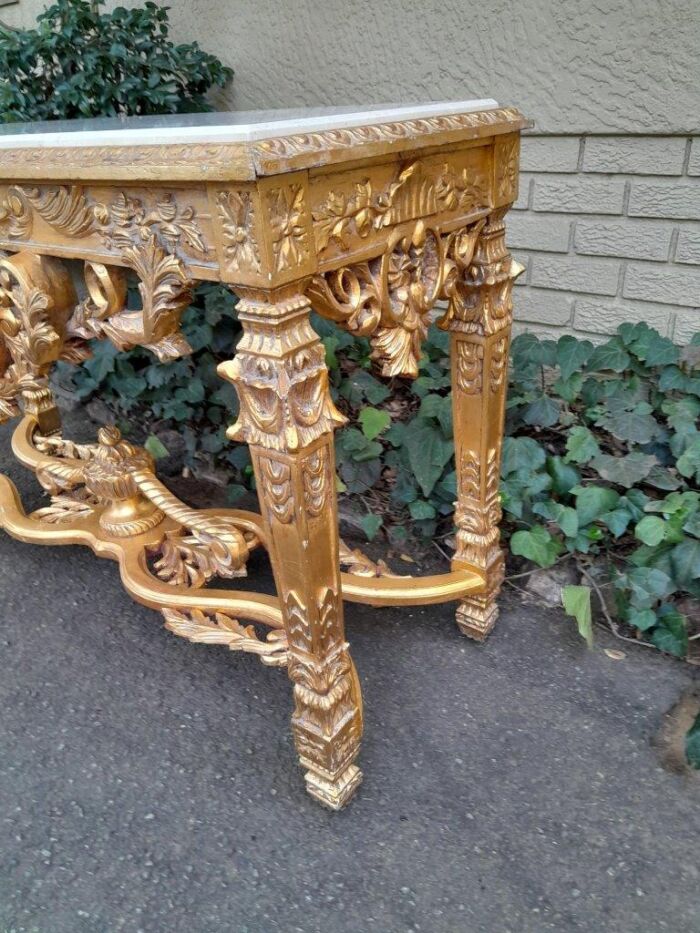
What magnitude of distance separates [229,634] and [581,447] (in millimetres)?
974

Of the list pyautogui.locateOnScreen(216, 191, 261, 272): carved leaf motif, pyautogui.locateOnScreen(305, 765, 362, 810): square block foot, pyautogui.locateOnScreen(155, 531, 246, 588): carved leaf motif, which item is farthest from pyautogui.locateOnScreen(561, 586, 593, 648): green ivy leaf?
pyautogui.locateOnScreen(216, 191, 261, 272): carved leaf motif

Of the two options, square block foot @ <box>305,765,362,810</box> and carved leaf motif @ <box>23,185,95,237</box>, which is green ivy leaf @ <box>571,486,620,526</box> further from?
carved leaf motif @ <box>23,185,95,237</box>

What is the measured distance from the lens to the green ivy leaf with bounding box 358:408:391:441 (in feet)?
6.54

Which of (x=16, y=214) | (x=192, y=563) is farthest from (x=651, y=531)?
(x=16, y=214)

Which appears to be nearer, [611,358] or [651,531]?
[651,531]

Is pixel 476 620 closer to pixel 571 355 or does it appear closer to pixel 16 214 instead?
pixel 571 355

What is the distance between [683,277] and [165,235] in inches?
65.6

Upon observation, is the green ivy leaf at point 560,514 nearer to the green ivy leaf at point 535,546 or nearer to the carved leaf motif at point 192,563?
the green ivy leaf at point 535,546

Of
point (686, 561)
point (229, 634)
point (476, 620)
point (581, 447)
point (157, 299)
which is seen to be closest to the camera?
point (157, 299)

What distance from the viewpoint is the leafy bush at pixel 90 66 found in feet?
7.94

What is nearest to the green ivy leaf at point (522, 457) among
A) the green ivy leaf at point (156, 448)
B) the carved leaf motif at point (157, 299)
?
the carved leaf motif at point (157, 299)

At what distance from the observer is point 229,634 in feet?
4.67

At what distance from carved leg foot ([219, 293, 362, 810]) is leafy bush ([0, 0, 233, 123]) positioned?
1921 mm

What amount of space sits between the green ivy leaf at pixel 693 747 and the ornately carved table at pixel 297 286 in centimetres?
48
